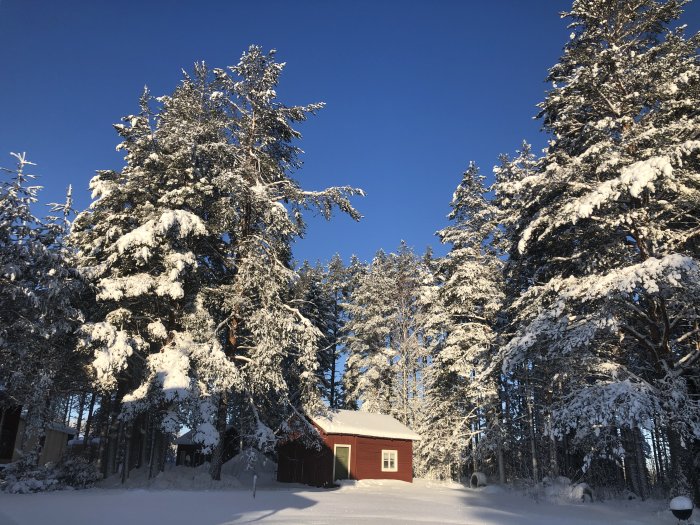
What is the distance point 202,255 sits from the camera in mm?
22953

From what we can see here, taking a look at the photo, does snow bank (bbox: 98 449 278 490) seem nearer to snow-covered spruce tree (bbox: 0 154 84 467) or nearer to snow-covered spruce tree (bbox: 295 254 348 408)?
snow-covered spruce tree (bbox: 0 154 84 467)

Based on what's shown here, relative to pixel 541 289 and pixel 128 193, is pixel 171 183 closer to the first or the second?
pixel 128 193

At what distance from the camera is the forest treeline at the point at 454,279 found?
1324cm

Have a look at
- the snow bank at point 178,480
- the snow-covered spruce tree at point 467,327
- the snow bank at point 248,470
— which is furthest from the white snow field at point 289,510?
the snow bank at point 248,470

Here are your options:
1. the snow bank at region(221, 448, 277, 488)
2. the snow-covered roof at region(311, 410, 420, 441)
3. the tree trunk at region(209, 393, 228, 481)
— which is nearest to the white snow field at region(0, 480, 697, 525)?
the tree trunk at region(209, 393, 228, 481)

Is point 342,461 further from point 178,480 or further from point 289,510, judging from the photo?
point 289,510

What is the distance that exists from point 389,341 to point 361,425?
14.0 meters

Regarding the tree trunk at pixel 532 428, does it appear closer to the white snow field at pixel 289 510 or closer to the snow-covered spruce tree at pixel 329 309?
the white snow field at pixel 289 510

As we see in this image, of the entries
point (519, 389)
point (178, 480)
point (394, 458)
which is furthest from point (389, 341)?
point (178, 480)

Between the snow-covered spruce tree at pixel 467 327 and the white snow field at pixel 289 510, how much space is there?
6000mm

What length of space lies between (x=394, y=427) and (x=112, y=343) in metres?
17.5

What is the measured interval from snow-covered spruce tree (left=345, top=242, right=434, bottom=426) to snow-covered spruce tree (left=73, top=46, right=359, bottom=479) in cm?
1362

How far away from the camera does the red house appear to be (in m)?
25.4

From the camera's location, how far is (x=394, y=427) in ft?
95.1
